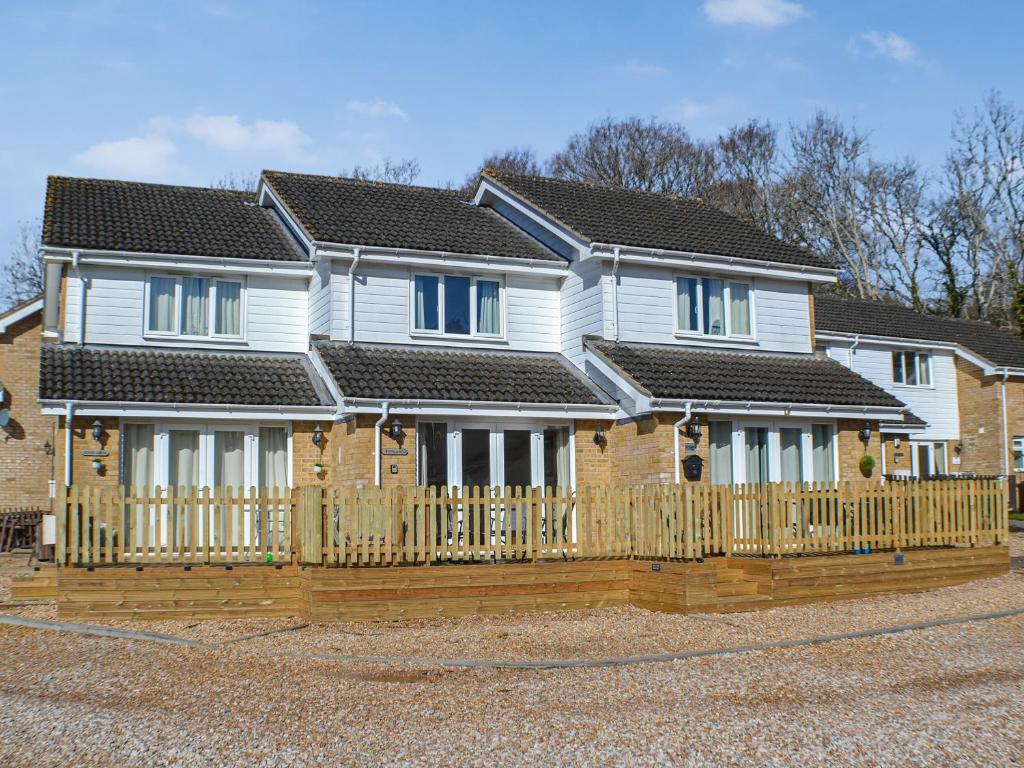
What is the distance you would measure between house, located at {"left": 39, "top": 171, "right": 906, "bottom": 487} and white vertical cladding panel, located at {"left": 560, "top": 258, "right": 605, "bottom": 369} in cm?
6

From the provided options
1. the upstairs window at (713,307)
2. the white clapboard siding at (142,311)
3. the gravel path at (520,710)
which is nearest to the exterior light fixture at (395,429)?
the white clapboard siding at (142,311)

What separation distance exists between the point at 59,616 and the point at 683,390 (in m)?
10.6

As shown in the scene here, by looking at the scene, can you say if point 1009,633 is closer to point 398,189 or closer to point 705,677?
point 705,677

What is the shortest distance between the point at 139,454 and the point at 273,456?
229cm

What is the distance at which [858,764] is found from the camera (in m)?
7.43

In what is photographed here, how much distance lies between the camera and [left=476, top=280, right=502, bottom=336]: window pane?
71.2 ft

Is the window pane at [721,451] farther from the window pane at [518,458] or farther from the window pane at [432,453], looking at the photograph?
the window pane at [432,453]

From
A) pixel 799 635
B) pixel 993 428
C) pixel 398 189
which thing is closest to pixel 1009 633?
pixel 799 635

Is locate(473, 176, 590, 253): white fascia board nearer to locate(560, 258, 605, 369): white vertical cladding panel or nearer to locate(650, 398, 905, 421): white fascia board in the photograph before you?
locate(560, 258, 605, 369): white vertical cladding panel

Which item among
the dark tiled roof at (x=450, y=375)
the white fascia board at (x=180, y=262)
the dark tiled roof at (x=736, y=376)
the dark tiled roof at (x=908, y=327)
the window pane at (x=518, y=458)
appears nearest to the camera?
the dark tiled roof at (x=450, y=375)

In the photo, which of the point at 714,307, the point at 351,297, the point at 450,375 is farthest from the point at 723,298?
the point at 351,297

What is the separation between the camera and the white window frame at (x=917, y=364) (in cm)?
3353

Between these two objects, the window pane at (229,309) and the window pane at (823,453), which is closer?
the window pane at (823,453)

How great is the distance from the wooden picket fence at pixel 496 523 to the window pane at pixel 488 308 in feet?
20.0
